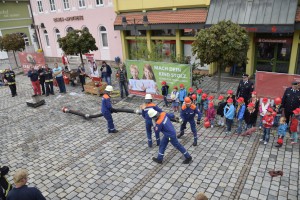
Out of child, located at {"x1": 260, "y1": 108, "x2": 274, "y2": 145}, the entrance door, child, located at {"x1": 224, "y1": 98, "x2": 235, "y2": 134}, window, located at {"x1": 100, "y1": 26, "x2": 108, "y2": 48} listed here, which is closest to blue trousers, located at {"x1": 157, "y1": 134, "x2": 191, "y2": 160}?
child, located at {"x1": 224, "y1": 98, "x2": 235, "y2": 134}

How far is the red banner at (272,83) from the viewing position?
9.53 metres

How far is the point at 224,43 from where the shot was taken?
1038 centimetres

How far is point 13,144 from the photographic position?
980cm

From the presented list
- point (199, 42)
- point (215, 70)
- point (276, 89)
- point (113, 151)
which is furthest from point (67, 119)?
point (215, 70)

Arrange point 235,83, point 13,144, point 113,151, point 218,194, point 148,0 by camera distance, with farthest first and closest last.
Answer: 1. point 148,0
2. point 235,83
3. point 13,144
4. point 113,151
5. point 218,194

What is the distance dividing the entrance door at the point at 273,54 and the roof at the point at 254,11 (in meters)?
1.57

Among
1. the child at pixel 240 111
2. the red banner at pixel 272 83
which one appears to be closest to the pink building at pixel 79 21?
the red banner at pixel 272 83

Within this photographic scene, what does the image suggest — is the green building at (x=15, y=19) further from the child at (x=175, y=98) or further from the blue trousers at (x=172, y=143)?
the blue trousers at (x=172, y=143)

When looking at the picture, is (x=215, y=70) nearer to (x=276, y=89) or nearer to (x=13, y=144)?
(x=276, y=89)

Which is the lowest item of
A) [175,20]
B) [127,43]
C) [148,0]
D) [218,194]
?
[218,194]

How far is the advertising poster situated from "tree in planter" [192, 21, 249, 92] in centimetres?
115

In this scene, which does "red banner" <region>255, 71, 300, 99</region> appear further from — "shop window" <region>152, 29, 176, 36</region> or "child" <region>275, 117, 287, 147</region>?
"shop window" <region>152, 29, 176, 36</region>

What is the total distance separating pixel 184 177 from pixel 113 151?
9.04ft

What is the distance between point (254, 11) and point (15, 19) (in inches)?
1122
